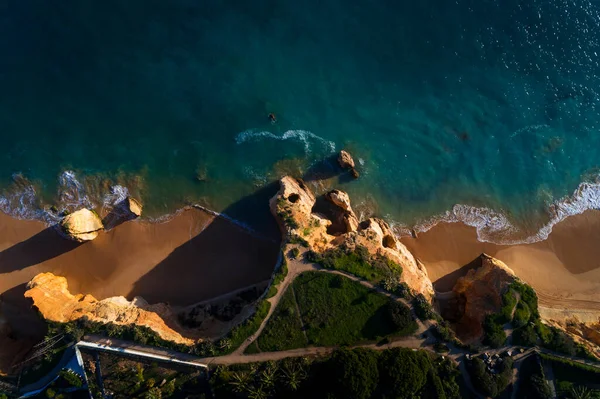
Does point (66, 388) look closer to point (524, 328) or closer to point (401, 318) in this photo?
point (401, 318)

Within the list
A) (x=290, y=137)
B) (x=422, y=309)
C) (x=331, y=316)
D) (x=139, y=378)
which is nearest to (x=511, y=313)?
(x=422, y=309)

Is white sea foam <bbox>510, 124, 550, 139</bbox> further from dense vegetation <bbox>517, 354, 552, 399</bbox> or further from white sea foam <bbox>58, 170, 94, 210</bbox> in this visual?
white sea foam <bbox>58, 170, 94, 210</bbox>

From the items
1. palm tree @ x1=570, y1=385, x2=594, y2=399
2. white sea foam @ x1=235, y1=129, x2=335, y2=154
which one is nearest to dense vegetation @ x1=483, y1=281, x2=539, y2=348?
palm tree @ x1=570, y1=385, x2=594, y2=399

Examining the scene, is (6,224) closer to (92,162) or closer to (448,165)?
(92,162)

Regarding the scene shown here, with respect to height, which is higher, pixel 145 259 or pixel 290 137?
A: pixel 290 137

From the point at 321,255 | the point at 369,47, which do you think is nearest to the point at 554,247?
the point at 321,255

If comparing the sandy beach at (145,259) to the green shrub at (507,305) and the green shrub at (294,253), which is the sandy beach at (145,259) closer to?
the green shrub at (294,253)

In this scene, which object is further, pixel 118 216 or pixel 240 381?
pixel 118 216

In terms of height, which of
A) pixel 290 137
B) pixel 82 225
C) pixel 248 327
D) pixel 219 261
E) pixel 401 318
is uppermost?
pixel 290 137
